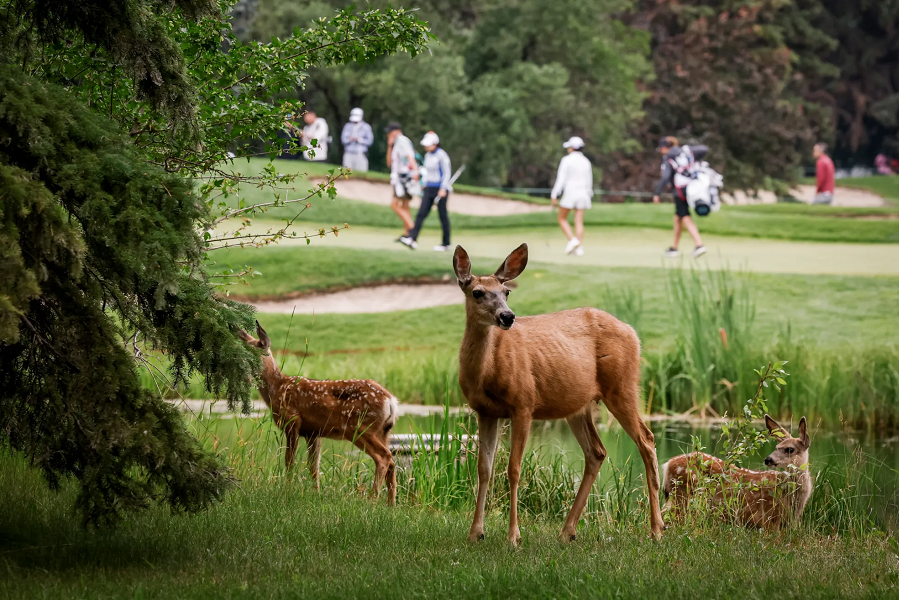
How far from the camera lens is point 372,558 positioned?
16.7 feet

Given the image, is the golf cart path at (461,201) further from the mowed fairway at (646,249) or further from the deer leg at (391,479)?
the deer leg at (391,479)

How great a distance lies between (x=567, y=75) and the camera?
958 inches

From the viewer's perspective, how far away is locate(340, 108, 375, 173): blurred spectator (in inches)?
860

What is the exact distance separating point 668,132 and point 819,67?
514 centimetres

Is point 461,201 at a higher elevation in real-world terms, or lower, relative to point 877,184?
lower

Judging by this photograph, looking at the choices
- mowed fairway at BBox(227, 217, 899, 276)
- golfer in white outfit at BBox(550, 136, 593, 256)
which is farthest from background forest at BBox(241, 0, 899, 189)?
golfer in white outfit at BBox(550, 136, 593, 256)

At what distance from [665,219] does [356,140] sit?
6.34m

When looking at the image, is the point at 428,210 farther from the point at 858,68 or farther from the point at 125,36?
the point at 125,36

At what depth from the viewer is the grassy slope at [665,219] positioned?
21.3 meters

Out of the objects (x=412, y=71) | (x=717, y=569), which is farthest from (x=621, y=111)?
(x=717, y=569)

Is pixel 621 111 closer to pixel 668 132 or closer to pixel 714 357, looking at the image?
pixel 668 132

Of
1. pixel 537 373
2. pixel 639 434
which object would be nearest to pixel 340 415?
pixel 537 373

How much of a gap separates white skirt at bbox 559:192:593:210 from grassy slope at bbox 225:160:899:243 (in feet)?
4.10

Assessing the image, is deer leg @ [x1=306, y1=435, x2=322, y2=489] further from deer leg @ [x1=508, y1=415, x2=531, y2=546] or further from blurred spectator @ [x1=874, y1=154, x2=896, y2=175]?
blurred spectator @ [x1=874, y1=154, x2=896, y2=175]
